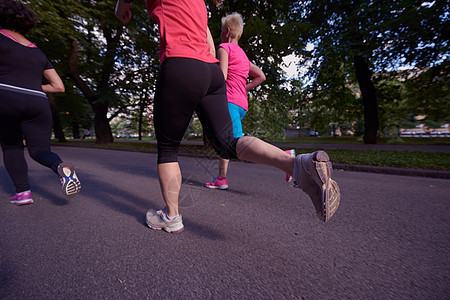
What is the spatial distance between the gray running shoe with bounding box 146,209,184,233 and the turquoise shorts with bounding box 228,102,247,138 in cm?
104

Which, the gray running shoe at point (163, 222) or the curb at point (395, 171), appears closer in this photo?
the gray running shoe at point (163, 222)

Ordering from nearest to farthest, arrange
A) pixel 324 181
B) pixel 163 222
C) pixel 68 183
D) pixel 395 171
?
1. pixel 324 181
2. pixel 163 222
3. pixel 68 183
4. pixel 395 171

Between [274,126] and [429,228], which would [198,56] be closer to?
[429,228]

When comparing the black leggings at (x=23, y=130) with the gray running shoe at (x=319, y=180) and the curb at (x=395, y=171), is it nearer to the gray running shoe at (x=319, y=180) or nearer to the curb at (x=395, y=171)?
the gray running shoe at (x=319, y=180)

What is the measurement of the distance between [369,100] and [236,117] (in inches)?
495

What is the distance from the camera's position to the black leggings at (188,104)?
1463 mm

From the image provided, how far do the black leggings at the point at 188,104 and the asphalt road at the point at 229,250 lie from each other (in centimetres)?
68

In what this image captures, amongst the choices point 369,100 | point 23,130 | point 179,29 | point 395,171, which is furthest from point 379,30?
point 23,130

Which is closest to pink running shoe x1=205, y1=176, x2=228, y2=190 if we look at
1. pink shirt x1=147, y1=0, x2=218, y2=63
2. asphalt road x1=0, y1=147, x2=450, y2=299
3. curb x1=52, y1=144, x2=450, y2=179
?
asphalt road x1=0, y1=147, x2=450, y2=299

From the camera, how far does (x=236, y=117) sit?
2467 mm

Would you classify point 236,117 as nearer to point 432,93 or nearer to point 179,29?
point 179,29

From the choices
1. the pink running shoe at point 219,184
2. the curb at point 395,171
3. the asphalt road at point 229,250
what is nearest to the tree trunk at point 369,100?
the curb at point 395,171

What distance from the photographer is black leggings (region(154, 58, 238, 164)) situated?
146 cm

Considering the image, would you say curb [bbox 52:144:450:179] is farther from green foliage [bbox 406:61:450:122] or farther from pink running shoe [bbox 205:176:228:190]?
green foliage [bbox 406:61:450:122]
